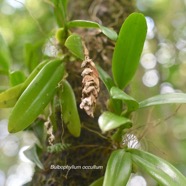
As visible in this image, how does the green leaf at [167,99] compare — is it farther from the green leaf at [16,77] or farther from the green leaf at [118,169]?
the green leaf at [16,77]

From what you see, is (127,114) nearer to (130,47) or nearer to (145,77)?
(130,47)

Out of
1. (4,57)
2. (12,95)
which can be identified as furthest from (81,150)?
(4,57)

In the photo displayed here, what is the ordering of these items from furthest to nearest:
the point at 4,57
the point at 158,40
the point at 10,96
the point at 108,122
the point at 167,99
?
the point at 158,40
the point at 4,57
the point at 10,96
the point at 167,99
the point at 108,122

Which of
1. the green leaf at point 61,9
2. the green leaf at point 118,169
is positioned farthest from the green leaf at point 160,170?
the green leaf at point 61,9

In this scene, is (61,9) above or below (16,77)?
above

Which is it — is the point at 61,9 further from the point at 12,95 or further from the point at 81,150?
the point at 81,150

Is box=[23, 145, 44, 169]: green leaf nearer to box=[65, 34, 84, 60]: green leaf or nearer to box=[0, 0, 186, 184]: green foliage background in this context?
box=[65, 34, 84, 60]: green leaf

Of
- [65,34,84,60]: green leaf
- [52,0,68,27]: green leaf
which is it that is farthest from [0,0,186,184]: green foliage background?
[65,34,84,60]: green leaf
